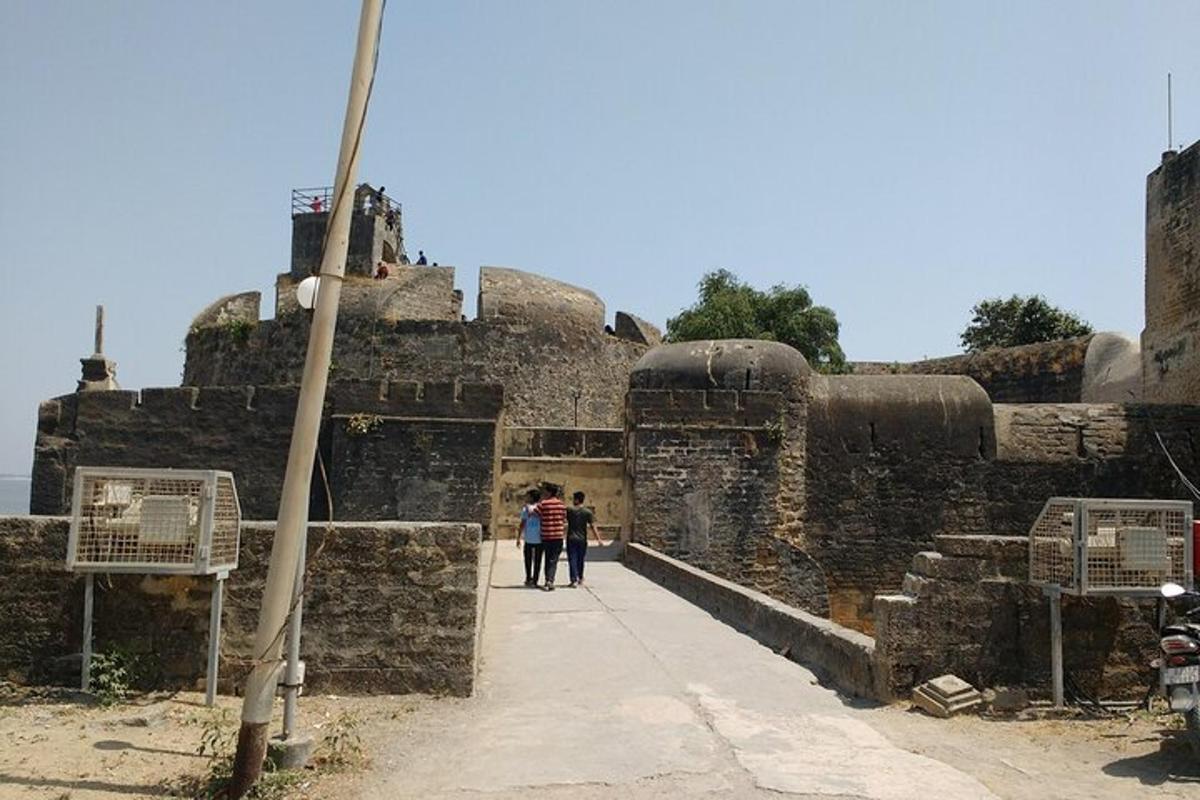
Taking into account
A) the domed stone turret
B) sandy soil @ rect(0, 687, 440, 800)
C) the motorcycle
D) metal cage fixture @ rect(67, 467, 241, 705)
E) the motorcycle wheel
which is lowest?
sandy soil @ rect(0, 687, 440, 800)

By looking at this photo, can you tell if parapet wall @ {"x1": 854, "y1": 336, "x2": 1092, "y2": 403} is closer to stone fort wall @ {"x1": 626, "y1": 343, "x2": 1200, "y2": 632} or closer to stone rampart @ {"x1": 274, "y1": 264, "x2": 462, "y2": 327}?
stone fort wall @ {"x1": 626, "y1": 343, "x2": 1200, "y2": 632}

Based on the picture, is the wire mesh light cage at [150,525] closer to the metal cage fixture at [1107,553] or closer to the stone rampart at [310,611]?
the stone rampart at [310,611]

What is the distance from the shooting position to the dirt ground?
487 centimetres

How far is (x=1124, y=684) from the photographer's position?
683 centimetres

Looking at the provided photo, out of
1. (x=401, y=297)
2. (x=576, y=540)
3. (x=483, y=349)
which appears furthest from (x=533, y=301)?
(x=576, y=540)

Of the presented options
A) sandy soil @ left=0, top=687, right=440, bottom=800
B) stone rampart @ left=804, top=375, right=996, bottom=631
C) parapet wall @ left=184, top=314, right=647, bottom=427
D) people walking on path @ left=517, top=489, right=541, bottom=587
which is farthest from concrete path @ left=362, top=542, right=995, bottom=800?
parapet wall @ left=184, top=314, right=647, bottom=427

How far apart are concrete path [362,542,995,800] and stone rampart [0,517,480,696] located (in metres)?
0.49

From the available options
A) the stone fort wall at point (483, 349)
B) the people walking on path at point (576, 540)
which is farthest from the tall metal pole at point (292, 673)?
the stone fort wall at point (483, 349)

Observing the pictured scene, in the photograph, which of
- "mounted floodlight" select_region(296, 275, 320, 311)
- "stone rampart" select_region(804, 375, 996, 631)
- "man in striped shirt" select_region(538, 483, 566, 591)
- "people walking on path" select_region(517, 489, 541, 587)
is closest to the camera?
"mounted floodlight" select_region(296, 275, 320, 311)

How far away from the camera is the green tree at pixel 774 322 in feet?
113

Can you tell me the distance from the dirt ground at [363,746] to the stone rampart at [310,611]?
177 mm

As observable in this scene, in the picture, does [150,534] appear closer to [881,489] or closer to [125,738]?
[125,738]

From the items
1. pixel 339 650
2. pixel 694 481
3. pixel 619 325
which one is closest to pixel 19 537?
pixel 339 650

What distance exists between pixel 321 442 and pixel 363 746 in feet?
35.5
